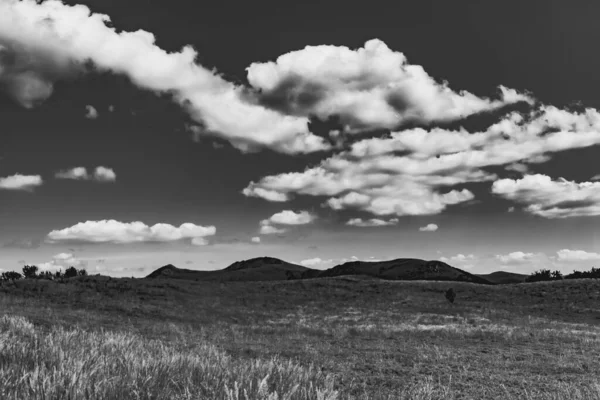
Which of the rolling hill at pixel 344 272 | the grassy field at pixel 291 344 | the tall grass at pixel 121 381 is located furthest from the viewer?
the rolling hill at pixel 344 272

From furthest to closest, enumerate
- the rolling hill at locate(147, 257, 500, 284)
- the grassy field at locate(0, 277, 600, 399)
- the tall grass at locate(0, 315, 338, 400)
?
the rolling hill at locate(147, 257, 500, 284) → the grassy field at locate(0, 277, 600, 399) → the tall grass at locate(0, 315, 338, 400)

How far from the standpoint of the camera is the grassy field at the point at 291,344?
4305 mm

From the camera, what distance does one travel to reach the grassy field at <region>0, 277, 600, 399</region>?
14.1ft

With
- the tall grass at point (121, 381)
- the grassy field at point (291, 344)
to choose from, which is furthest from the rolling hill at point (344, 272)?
the tall grass at point (121, 381)

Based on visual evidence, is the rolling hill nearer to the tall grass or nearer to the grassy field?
the grassy field

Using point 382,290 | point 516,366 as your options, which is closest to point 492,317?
point 382,290

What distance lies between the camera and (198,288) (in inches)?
2106

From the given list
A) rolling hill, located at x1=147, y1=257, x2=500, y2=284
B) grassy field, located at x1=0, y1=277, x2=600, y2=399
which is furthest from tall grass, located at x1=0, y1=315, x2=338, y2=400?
rolling hill, located at x1=147, y1=257, x2=500, y2=284

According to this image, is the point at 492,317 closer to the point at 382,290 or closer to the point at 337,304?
the point at 337,304

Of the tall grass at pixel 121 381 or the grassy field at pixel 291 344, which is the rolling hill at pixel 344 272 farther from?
the tall grass at pixel 121 381

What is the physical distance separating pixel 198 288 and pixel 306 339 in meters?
36.7

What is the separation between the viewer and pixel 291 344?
17.4 m

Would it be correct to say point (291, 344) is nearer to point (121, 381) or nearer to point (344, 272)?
point (121, 381)

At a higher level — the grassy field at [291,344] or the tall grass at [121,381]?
the tall grass at [121,381]
